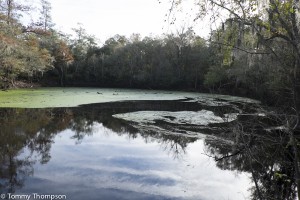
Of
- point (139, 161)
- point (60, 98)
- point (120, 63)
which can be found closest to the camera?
point (139, 161)

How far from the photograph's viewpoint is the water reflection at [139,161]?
5027 millimetres

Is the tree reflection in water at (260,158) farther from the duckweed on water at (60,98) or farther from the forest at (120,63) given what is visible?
the forest at (120,63)

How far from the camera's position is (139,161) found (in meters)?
6.95

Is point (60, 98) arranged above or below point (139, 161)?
above

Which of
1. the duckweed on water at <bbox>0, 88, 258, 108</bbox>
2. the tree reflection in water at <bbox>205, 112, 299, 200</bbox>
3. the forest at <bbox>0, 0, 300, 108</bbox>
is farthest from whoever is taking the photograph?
the forest at <bbox>0, 0, 300, 108</bbox>

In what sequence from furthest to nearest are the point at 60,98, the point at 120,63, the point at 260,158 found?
the point at 120,63, the point at 60,98, the point at 260,158

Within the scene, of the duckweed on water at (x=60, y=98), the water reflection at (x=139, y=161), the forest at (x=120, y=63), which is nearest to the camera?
the water reflection at (x=139, y=161)

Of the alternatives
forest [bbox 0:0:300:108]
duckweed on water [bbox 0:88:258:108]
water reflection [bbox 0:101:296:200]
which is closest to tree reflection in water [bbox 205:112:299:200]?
water reflection [bbox 0:101:296:200]

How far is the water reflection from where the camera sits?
503cm

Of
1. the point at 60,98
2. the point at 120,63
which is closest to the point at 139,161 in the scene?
the point at 60,98

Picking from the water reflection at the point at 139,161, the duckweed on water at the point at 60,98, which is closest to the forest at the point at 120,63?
the duckweed on water at the point at 60,98

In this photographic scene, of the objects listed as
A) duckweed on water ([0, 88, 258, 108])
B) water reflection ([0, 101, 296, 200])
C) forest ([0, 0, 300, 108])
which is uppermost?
forest ([0, 0, 300, 108])

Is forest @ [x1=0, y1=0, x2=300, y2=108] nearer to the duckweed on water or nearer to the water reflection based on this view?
the duckweed on water

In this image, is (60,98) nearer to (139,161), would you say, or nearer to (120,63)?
(139,161)
